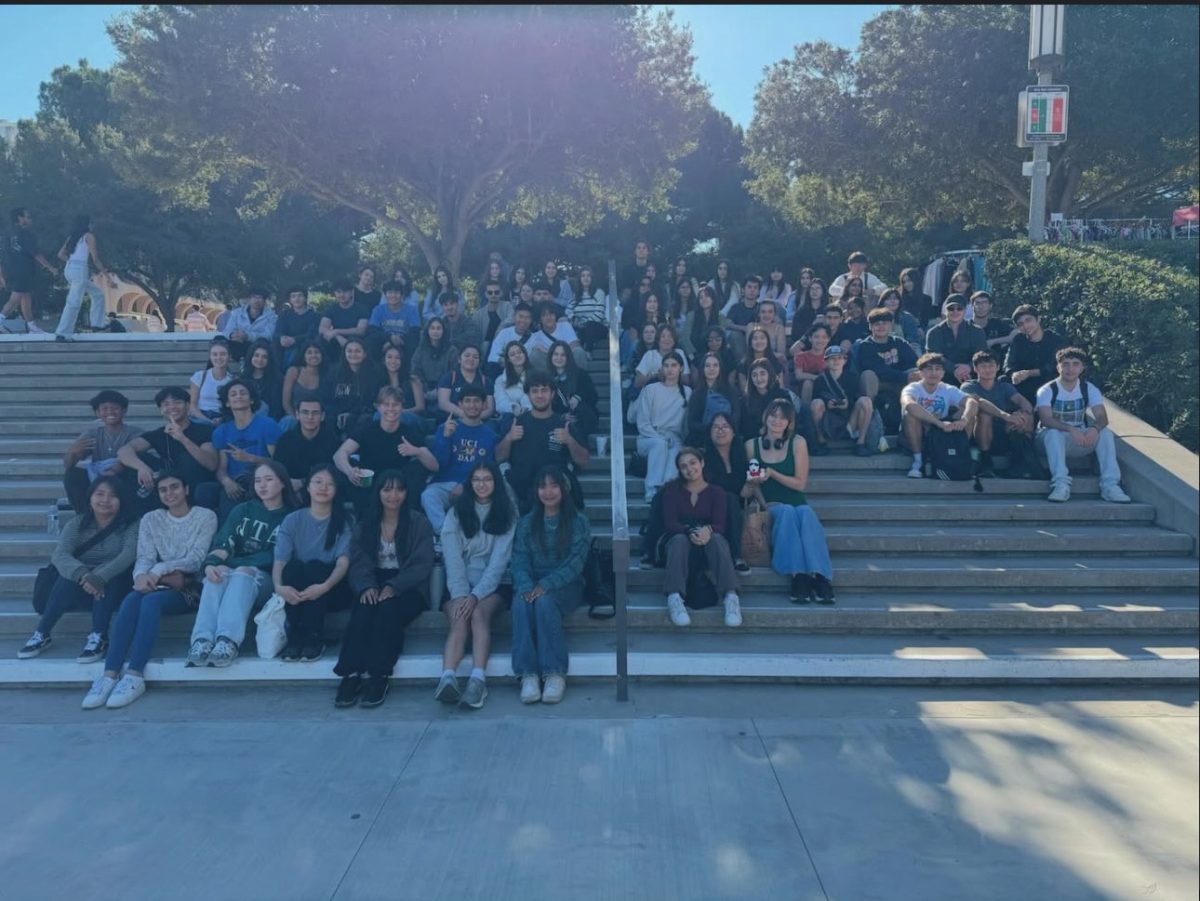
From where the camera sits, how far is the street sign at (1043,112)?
1047 centimetres

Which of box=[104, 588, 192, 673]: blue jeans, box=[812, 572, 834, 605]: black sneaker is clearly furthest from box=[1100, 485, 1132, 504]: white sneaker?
box=[104, 588, 192, 673]: blue jeans

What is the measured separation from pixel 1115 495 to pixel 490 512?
496 cm

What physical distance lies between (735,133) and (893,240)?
694 centimetres

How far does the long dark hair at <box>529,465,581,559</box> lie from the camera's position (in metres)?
5.71

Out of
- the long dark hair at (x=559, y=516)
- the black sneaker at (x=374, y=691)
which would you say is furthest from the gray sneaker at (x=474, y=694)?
the long dark hair at (x=559, y=516)

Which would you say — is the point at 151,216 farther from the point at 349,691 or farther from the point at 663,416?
the point at 349,691

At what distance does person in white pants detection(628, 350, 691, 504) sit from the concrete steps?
1.84m

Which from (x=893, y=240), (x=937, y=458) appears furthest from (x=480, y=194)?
(x=893, y=240)

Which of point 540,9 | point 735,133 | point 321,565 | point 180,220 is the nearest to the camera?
point 321,565

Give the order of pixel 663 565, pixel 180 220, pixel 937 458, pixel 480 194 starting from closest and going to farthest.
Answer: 1. pixel 663 565
2. pixel 937 458
3. pixel 480 194
4. pixel 180 220

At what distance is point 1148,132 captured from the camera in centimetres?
1848

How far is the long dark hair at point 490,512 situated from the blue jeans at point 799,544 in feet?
6.18

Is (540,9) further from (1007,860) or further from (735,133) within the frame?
(735,133)

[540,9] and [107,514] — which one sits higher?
[540,9]
